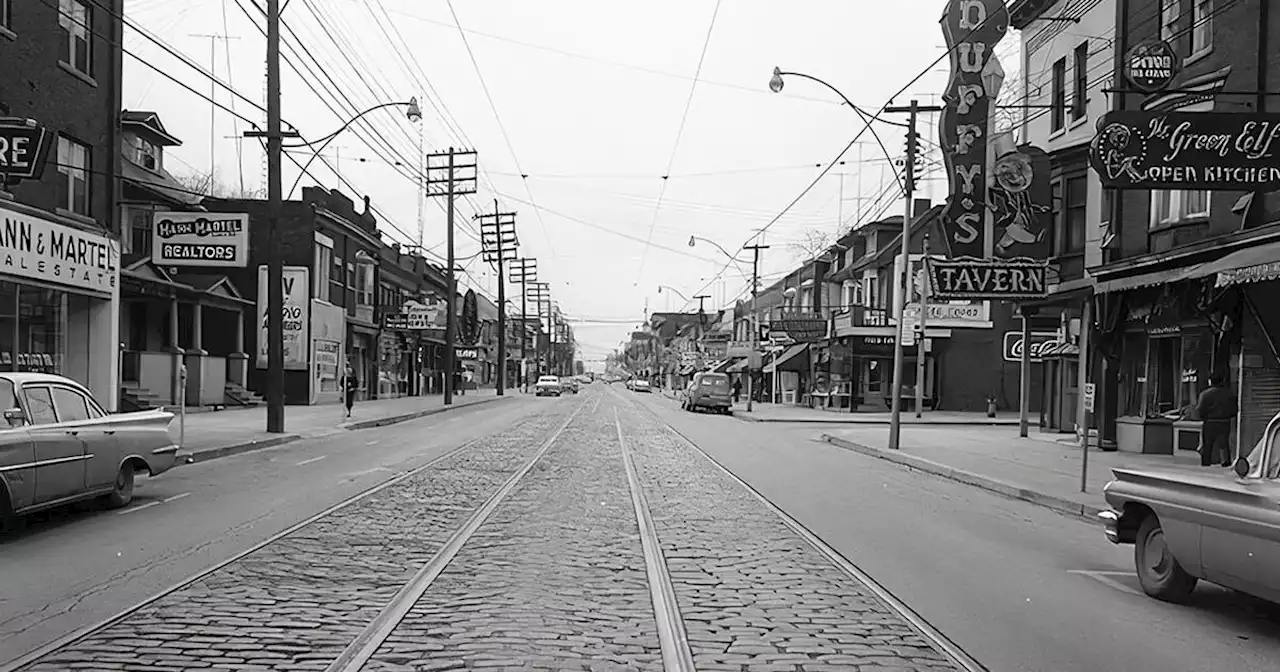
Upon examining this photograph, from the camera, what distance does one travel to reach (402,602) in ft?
25.8

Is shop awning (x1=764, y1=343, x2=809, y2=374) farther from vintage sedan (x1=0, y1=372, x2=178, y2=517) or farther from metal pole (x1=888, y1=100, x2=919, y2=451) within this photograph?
vintage sedan (x1=0, y1=372, x2=178, y2=517)

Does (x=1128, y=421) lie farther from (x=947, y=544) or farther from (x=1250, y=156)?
(x=947, y=544)

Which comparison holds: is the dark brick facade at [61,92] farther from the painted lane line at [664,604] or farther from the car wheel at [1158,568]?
the car wheel at [1158,568]

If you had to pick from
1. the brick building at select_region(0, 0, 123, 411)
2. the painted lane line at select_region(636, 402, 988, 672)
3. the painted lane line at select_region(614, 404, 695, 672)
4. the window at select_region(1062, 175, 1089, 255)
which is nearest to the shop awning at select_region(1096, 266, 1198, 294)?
the window at select_region(1062, 175, 1089, 255)

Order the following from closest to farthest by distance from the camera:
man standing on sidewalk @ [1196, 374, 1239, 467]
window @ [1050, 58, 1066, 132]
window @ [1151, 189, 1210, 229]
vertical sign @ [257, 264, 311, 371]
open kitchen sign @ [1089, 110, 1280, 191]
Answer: open kitchen sign @ [1089, 110, 1280, 191]
man standing on sidewalk @ [1196, 374, 1239, 467]
window @ [1151, 189, 1210, 229]
window @ [1050, 58, 1066, 132]
vertical sign @ [257, 264, 311, 371]

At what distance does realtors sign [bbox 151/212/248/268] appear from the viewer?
948 inches

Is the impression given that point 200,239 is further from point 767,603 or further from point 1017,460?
point 767,603

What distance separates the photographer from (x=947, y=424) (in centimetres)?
3994

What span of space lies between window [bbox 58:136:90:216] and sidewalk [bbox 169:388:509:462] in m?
5.40

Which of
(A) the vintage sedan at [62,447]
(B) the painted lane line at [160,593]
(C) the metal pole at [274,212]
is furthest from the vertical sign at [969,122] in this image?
(A) the vintage sedan at [62,447]

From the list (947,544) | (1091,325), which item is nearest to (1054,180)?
(1091,325)

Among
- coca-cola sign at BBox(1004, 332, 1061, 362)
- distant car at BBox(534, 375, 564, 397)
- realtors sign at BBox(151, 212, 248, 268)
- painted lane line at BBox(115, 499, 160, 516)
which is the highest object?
realtors sign at BBox(151, 212, 248, 268)

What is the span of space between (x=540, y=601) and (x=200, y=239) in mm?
19296

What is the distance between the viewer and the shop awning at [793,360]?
58.1 metres
